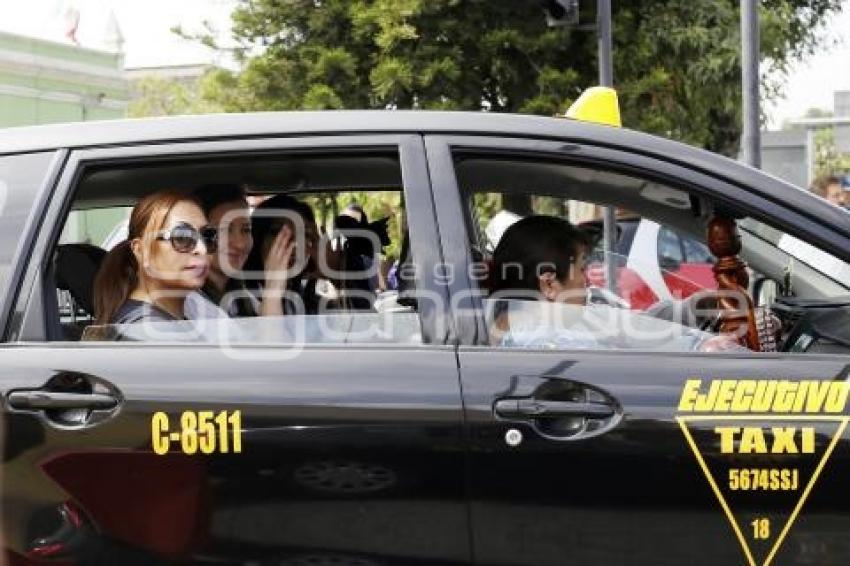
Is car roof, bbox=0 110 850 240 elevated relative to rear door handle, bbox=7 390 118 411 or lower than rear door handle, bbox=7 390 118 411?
elevated

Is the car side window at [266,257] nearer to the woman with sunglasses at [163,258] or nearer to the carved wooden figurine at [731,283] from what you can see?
the woman with sunglasses at [163,258]

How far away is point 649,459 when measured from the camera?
8.25ft

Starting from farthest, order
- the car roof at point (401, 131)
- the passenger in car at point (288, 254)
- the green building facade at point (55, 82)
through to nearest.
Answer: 1. the green building facade at point (55, 82)
2. the passenger in car at point (288, 254)
3. the car roof at point (401, 131)

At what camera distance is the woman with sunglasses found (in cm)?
304

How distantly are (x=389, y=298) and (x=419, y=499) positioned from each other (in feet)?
A: 2.25

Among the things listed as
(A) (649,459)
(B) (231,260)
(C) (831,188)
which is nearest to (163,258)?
(B) (231,260)

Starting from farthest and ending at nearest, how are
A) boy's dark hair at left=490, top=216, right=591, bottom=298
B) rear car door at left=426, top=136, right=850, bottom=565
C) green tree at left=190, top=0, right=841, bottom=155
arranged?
green tree at left=190, top=0, right=841, bottom=155
boy's dark hair at left=490, top=216, right=591, bottom=298
rear car door at left=426, top=136, right=850, bottom=565

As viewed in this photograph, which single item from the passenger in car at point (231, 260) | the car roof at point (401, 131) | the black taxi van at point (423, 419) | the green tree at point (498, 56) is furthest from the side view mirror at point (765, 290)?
the green tree at point (498, 56)

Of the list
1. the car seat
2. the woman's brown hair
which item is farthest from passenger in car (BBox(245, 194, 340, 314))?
the car seat

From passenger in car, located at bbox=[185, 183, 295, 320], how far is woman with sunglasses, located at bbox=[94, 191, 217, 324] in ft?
0.17

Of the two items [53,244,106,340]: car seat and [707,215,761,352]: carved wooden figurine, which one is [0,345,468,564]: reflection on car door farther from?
[707,215,761,352]: carved wooden figurine

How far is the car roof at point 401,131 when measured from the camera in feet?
8.82

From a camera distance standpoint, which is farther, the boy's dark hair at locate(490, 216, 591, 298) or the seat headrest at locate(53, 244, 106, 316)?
the seat headrest at locate(53, 244, 106, 316)

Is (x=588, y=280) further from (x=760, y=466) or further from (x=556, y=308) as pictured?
(x=760, y=466)
